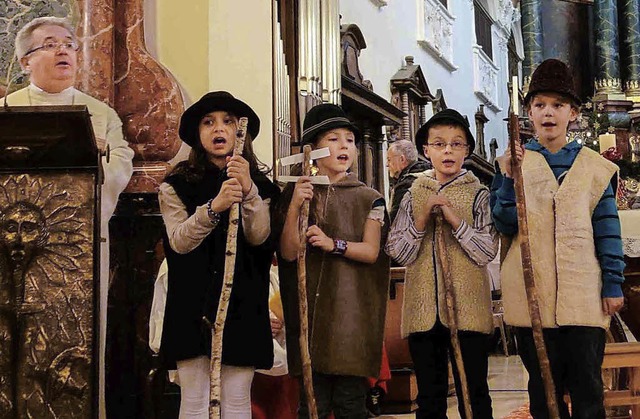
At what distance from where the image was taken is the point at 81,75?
4508mm

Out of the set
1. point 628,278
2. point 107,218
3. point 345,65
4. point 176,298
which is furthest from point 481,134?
point 176,298

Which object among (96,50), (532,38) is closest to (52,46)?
(96,50)

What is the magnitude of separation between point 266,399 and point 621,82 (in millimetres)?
10313

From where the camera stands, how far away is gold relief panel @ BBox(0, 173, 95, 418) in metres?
2.98

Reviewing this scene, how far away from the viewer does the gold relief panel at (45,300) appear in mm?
2984

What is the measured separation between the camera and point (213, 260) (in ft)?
9.51

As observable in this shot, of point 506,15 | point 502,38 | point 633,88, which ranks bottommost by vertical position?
point 633,88

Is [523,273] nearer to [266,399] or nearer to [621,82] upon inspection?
[266,399]

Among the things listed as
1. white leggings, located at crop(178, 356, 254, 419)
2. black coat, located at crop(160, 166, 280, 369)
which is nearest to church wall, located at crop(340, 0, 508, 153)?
black coat, located at crop(160, 166, 280, 369)

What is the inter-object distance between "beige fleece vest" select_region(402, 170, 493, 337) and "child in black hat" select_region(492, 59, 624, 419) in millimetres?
97

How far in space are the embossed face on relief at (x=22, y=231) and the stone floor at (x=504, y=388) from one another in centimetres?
252

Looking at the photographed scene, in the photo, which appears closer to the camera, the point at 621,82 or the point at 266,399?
the point at 266,399

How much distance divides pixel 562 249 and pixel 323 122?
3.03 feet

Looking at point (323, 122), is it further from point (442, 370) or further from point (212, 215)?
point (442, 370)
